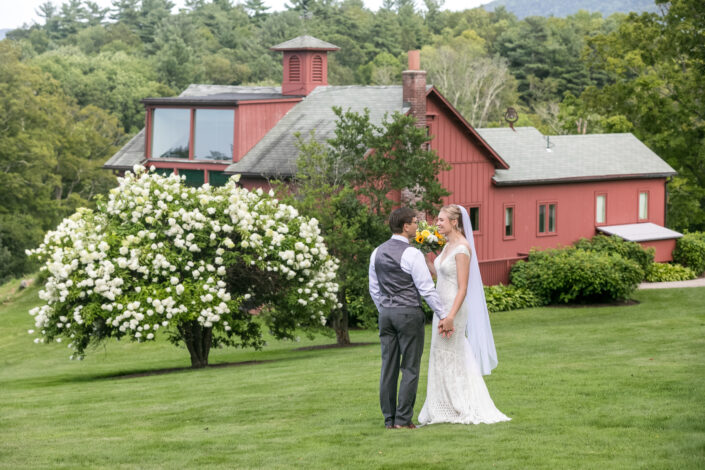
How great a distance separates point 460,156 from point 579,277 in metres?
6.15

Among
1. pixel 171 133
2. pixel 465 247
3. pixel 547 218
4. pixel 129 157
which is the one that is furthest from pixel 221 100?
pixel 465 247

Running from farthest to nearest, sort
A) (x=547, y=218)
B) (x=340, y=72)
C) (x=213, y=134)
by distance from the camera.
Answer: (x=340, y=72) → (x=547, y=218) → (x=213, y=134)

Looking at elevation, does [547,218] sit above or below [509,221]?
above

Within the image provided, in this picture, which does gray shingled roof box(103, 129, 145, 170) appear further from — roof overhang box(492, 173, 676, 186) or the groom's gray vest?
the groom's gray vest

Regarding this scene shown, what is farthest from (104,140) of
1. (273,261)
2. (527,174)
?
(273,261)

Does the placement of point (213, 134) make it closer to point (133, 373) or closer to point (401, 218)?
point (133, 373)

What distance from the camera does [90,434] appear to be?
11.3 meters

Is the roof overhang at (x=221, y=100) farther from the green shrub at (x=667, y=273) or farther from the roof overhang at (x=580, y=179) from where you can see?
the green shrub at (x=667, y=273)

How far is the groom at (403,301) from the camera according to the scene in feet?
32.4

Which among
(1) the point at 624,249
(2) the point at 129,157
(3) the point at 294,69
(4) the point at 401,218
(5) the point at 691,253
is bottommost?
(5) the point at 691,253

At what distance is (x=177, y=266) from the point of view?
19.1 m

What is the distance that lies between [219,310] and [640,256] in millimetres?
23357

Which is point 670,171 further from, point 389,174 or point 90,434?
point 90,434

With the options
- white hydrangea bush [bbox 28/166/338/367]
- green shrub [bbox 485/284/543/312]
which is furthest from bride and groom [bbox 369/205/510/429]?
green shrub [bbox 485/284/543/312]
